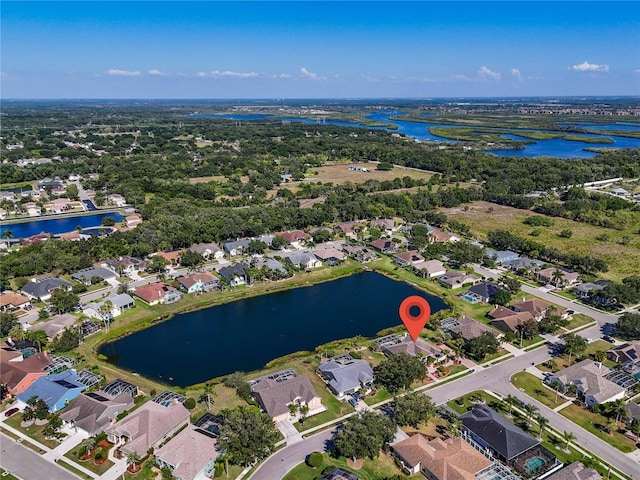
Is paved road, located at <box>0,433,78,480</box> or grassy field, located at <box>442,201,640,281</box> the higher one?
grassy field, located at <box>442,201,640,281</box>

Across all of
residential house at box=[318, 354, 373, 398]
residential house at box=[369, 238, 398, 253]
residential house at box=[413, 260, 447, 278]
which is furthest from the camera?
residential house at box=[369, 238, 398, 253]

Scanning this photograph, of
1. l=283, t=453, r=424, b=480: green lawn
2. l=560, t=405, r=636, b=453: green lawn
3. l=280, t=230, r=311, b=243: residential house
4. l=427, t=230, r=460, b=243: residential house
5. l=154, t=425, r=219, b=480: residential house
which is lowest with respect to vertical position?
l=560, t=405, r=636, b=453: green lawn

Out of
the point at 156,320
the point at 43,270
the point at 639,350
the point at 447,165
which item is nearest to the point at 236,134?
the point at 447,165

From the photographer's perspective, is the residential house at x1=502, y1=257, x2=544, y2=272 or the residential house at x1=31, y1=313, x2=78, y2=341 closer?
the residential house at x1=31, y1=313, x2=78, y2=341

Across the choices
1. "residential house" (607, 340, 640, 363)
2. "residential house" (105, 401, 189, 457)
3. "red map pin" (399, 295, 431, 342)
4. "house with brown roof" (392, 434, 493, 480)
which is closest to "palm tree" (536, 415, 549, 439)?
"house with brown roof" (392, 434, 493, 480)

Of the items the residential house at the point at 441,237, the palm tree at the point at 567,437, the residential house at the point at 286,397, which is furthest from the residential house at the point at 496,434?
the residential house at the point at 441,237

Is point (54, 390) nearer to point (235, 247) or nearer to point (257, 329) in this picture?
point (257, 329)

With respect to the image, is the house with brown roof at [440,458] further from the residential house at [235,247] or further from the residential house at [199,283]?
the residential house at [235,247]

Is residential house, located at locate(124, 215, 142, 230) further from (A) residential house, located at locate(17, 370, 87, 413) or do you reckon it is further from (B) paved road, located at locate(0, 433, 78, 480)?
(B) paved road, located at locate(0, 433, 78, 480)
